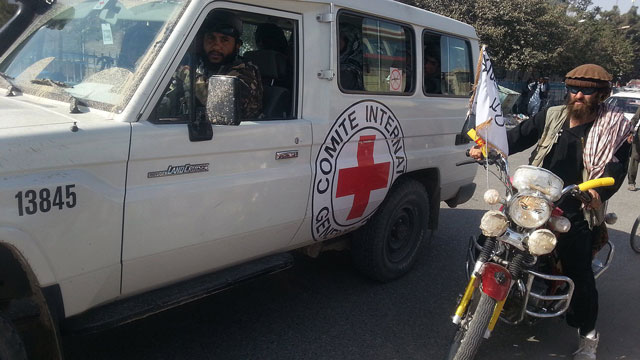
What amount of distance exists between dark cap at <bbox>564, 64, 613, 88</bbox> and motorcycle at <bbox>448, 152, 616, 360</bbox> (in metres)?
0.72

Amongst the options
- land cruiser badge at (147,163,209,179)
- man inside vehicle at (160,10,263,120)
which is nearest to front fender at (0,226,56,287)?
land cruiser badge at (147,163,209,179)

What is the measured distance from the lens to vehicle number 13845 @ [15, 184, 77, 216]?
2098 millimetres

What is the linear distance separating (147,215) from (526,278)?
223cm

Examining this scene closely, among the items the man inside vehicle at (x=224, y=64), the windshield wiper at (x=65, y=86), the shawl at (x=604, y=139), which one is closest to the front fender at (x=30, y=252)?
the windshield wiper at (x=65, y=86)

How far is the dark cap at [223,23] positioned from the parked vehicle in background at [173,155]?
0.19 ft

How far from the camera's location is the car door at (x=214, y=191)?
254 cm

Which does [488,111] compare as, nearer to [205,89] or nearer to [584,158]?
[584,158]

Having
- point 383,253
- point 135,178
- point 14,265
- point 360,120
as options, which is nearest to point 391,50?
point 360,120

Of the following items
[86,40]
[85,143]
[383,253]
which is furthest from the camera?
[383,253]

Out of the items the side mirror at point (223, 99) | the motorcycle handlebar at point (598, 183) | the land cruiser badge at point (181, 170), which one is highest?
the side mirror at point (223, 99)

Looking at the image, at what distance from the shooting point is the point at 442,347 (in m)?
3.53

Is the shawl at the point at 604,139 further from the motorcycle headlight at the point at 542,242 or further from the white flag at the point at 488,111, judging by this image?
the motorcycle headlight at the point at 542,242

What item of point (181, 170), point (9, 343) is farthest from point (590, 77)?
point (9, 343)

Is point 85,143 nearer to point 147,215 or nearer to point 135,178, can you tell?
point 135,178
